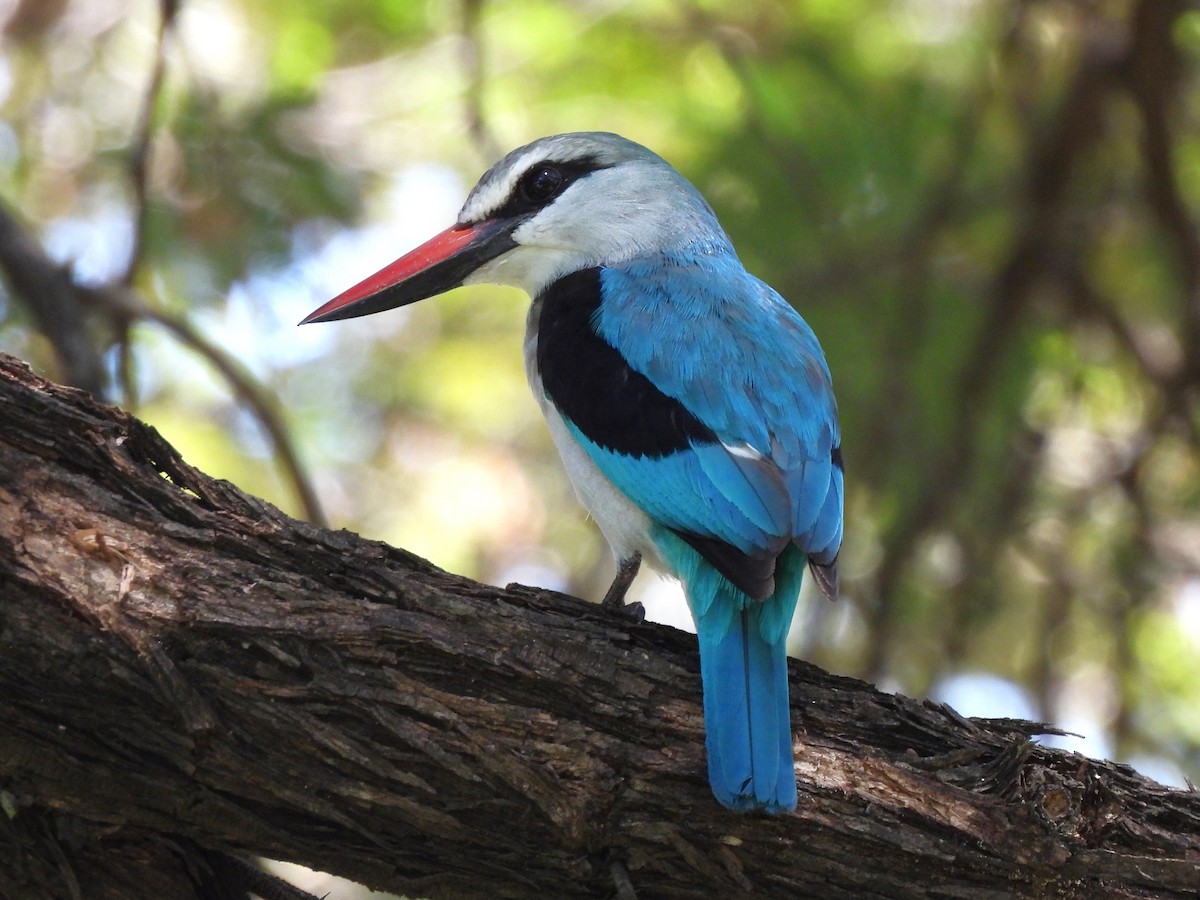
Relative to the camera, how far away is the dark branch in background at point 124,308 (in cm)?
441

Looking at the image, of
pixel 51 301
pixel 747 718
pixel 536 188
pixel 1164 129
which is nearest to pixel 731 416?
pixel 747 718

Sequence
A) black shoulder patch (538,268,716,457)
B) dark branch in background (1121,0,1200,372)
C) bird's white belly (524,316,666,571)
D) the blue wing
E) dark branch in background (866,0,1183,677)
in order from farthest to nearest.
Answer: dark branch in background (866,0,1183,677), dark branch in background (1121,0,1200,372), bird's white belly (524,316,666,571), black shoulder patch (538,268,716,457), the blue wing

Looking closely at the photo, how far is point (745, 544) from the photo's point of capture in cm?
318

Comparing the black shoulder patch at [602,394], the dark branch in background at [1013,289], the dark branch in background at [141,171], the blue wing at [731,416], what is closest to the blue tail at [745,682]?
the blue wing at [731,416]

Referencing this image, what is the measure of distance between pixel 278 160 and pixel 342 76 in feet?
3.95

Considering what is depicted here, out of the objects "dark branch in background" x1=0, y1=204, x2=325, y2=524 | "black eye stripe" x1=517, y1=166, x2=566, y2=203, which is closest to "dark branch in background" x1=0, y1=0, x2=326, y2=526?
"dark branch in background" x1=0, y1=204, x2=325, y2=524

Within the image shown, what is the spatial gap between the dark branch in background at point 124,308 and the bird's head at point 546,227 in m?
0.93

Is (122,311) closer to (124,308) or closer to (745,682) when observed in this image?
(124,308)

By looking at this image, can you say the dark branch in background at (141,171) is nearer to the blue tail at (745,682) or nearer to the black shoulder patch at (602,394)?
the black shoulder patch at (602,394)

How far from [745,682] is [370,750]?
0.81 m

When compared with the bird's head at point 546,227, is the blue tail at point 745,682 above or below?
below

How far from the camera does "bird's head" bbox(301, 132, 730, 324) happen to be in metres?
4.35

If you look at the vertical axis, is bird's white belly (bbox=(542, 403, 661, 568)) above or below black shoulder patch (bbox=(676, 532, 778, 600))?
above

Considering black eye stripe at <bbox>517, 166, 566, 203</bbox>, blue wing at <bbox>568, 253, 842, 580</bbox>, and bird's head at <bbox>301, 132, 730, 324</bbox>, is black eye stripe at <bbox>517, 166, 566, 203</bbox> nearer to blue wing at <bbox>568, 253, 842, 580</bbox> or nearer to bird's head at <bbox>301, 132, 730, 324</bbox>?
bird's head at <bbox>301, 132, 730, 324</bbox>
